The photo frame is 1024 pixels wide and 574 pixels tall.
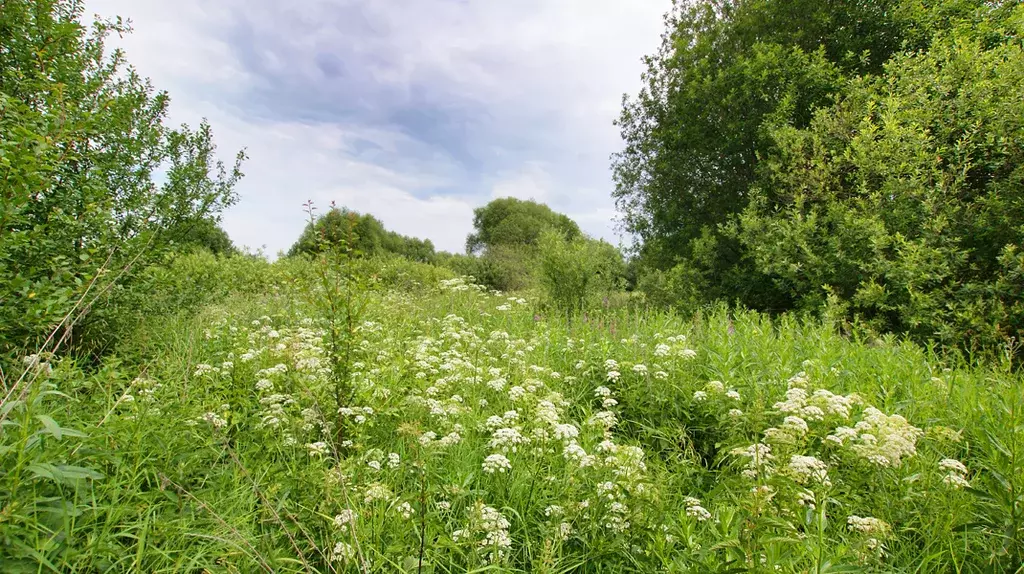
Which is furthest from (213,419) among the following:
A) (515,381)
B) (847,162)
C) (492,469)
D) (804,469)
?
(847,162)

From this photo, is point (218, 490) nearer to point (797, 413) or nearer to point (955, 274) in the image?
point (797, 413)

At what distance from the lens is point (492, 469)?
221 cm

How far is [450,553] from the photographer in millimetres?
2012

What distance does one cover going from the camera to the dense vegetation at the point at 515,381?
6.26 ft

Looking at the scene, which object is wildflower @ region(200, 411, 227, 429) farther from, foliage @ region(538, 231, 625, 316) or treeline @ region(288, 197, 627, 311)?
foliage @ region(538, 231, 625, 316)

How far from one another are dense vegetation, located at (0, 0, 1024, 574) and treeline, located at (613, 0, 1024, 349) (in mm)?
80

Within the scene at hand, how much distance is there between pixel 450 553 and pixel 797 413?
2.13m

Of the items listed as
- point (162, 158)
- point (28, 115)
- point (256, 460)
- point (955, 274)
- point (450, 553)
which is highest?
point (162, 158)

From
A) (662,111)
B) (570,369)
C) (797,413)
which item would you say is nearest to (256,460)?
(570,369)

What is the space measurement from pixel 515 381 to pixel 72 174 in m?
4.40

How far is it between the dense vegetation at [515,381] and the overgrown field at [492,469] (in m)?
0.02

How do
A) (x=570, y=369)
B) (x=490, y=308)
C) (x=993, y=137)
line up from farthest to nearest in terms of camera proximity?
(x=490, y=308)
(x=993, y=137)
(x=570, y=369)

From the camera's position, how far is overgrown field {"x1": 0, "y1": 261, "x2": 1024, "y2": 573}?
177 centimetres

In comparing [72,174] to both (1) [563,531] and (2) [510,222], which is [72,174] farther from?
(2) [510,222]
